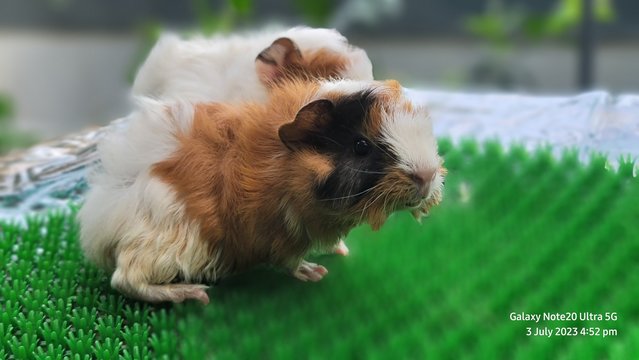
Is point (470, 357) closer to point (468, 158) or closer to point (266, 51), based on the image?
point (266, 51)

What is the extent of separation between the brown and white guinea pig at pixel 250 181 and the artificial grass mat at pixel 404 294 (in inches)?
1.9

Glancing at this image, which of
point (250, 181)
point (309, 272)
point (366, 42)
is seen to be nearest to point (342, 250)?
point (309, 272)

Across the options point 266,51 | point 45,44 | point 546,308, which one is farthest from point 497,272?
point 45,44

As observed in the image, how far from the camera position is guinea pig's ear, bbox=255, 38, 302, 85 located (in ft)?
2.96

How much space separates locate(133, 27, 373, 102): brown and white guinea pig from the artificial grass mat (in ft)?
0.84

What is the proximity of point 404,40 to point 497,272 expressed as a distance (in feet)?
6.02

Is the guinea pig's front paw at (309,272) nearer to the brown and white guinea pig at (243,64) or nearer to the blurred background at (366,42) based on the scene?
the brown and white guinea pig at (243,64)

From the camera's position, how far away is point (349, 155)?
0.74 metres

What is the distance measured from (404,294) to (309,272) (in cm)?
13

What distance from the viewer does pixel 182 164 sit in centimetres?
83

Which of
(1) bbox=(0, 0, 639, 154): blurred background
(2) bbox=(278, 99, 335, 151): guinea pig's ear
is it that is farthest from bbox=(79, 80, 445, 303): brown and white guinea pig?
(1) bbox=(0, 0, 639, 154): blurred background

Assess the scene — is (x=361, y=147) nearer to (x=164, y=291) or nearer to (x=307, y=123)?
(x=307, y=123)

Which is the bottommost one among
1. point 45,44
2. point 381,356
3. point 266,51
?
point 45,44

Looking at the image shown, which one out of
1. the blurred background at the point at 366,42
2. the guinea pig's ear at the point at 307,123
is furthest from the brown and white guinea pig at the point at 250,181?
the blurred background at the point at 366,42
